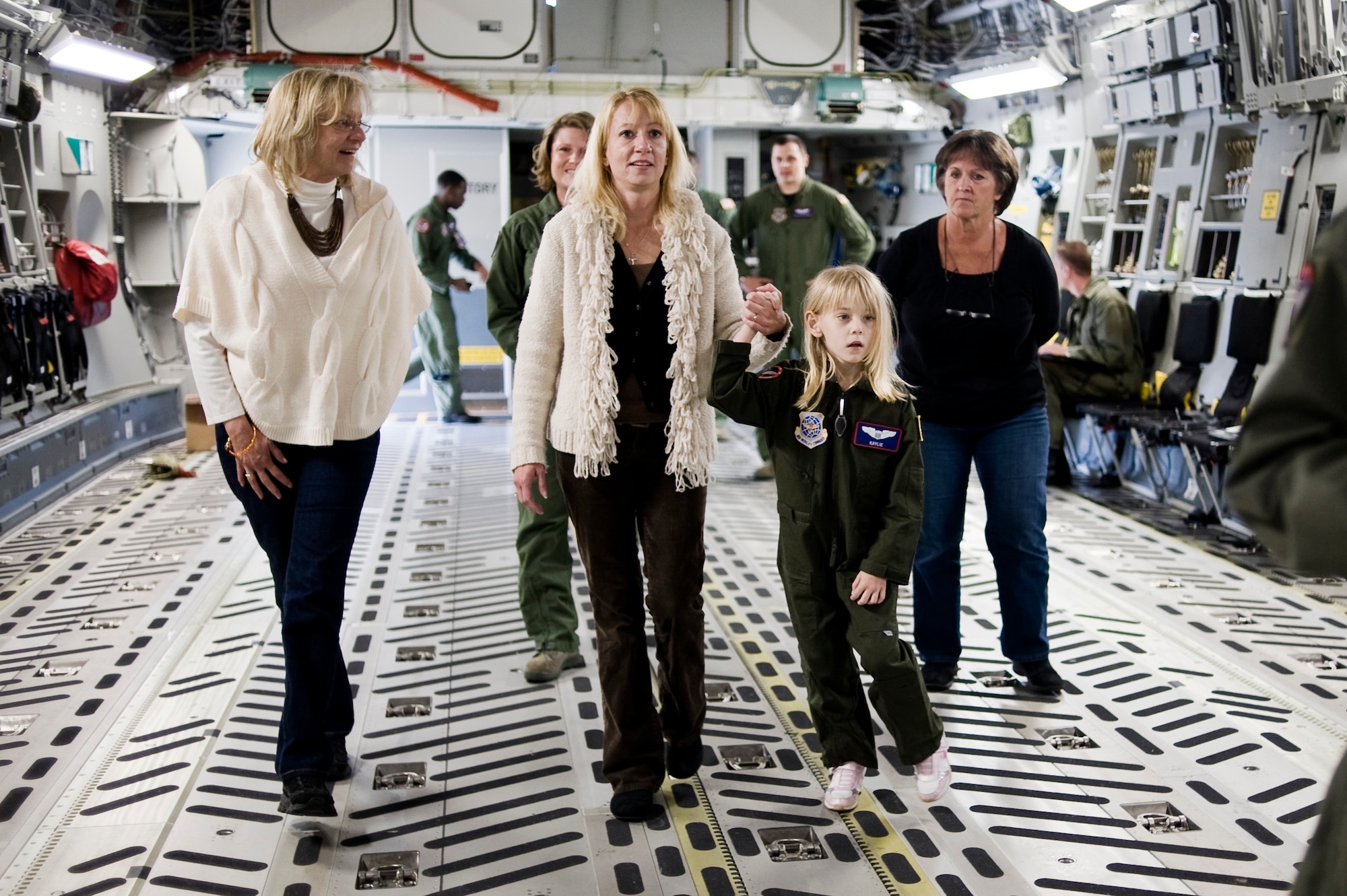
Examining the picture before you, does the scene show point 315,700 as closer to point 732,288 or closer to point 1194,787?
point 732,288

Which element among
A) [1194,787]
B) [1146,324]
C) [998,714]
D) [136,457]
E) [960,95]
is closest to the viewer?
[1194,787]

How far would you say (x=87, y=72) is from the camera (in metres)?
8.67

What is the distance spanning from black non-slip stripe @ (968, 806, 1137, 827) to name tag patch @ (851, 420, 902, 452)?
1101 mm

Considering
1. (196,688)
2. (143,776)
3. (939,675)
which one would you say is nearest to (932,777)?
(939,675)

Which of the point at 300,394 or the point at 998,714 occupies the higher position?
the point at 300,394

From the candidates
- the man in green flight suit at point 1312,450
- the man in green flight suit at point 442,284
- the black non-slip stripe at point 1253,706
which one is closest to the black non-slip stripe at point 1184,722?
the black non-slip stripe at point 1253,706

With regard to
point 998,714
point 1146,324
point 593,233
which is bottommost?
point 998,714

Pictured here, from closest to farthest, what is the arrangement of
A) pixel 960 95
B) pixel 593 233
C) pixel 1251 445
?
1. pixel 1251 445
2. pixel 593 233
3. pixel 960 95

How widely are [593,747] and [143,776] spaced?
138cm

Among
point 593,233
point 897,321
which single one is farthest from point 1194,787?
point 593,233

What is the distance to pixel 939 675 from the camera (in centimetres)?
448

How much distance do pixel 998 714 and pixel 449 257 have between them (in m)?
7.22

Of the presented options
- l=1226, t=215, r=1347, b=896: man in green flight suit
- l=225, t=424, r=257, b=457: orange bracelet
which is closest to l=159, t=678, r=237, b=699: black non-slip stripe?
l=225, t=424, r=257, b=457: orange bracelet

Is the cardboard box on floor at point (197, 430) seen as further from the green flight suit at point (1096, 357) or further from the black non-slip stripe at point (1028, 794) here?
the black non-slip stripe at point (1028, 794)
